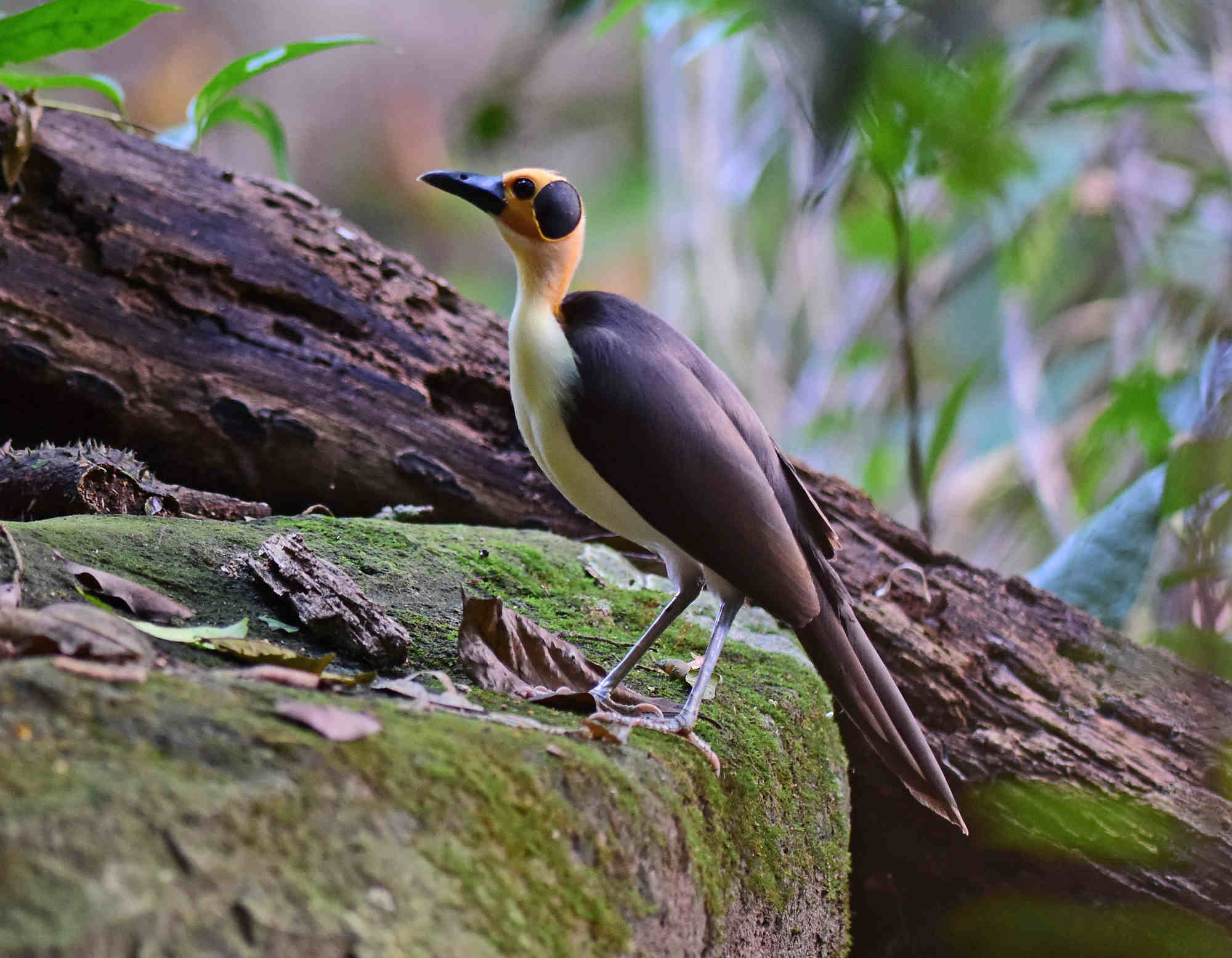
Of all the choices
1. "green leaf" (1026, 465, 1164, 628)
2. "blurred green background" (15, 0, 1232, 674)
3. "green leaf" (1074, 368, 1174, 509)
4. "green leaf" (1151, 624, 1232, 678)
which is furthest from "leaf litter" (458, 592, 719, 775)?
"green leaf" (1074, 368, 1174, 509)

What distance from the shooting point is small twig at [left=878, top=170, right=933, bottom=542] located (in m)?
2.45

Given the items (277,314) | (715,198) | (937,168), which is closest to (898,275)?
(937,168)

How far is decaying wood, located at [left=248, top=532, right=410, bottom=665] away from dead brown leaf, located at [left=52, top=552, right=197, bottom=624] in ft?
0.72

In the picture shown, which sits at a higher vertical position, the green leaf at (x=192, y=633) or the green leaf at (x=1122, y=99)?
the green leaf at (x=1122, y=99)

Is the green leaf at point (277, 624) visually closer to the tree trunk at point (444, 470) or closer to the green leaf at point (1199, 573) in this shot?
the tree trunk at point (444, 470)

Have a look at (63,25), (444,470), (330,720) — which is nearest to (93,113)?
(63,25)

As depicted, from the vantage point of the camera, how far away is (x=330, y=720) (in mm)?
1491

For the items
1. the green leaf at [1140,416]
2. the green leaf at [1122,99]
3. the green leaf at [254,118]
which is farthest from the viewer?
the green leaf at [1140,416]

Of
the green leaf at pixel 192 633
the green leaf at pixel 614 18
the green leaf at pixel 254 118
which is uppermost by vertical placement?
the green leaf at pixel 614 18

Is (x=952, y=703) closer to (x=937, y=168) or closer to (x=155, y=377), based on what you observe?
(x=937, y=168)

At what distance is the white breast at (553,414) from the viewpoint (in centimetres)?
253

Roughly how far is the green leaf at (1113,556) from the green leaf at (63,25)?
11.3ft

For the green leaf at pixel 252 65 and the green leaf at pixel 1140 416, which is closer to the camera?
the green leaf at pixel 252 65

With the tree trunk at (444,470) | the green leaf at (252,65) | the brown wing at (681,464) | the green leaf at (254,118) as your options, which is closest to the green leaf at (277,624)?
the brown wing at (681,464)
